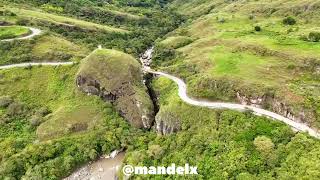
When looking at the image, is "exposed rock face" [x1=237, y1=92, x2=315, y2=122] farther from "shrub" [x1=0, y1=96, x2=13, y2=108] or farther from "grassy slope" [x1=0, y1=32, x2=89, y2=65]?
"shrub" [x1=0, y1=96, x2=13, y2=108]

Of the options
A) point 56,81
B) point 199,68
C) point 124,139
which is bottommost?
point 124,139

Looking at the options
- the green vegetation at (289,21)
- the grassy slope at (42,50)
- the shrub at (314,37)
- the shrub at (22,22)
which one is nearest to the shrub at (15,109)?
the grassy slope at (42,50)

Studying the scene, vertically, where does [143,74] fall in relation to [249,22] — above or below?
below

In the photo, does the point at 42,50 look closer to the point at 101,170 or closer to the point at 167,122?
the point at 101,170

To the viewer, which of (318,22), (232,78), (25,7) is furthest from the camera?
(25,7)

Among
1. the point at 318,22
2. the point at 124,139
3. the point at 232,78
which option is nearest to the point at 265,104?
the point at 232,78

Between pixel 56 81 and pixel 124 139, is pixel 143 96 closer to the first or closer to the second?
pixel 124 139

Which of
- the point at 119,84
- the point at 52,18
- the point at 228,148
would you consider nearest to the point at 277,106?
the point at 228,148
